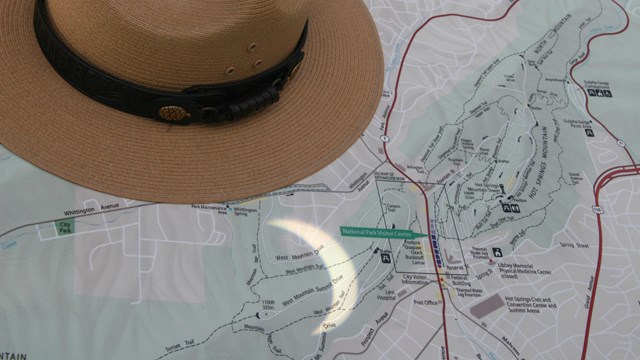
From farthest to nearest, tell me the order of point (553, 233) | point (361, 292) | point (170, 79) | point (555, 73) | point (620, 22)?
point (620, 22) → point (555, 73) → point (553, 233) → point (361, 292) → point (170, 79)

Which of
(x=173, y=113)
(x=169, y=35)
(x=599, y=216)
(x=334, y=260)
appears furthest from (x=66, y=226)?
(x=599, y=216)

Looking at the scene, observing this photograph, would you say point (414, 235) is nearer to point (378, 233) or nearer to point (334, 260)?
point (378, 233)

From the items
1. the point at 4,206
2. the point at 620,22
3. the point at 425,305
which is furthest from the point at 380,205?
the point at 620,22

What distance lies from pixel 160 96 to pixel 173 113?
0.05m

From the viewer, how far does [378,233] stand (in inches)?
50.1

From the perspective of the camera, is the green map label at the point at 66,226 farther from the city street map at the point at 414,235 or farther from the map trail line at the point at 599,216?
the map trail line at the point at 599,216

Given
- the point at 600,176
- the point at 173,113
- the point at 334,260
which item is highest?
the point at 173,113

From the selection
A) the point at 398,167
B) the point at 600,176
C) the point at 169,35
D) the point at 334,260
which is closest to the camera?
the point at 169,35

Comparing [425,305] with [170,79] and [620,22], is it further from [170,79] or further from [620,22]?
[620,22]

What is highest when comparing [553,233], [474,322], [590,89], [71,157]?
[590,89]

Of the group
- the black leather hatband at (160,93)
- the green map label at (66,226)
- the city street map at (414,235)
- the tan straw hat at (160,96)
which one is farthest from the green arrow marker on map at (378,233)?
the green map label at (66,226)

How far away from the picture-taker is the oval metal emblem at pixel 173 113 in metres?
1.10

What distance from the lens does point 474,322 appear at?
4.07 ft

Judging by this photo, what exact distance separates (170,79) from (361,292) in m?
0.53
